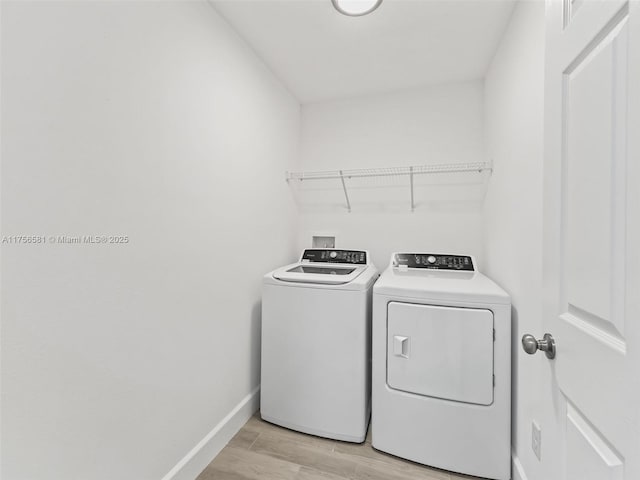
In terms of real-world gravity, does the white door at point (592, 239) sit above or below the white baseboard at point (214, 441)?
above

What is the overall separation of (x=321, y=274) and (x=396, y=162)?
4.00 feet

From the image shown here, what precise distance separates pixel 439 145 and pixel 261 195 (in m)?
1.52

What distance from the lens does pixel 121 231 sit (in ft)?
3.57

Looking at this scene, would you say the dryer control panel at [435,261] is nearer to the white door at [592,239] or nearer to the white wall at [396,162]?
the white wall at [396,162]

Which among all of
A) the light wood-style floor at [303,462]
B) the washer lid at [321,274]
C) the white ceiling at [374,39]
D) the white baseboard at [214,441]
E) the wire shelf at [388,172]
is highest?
the white ceiling at [374,39]

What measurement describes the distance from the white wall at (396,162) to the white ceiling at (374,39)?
20cm

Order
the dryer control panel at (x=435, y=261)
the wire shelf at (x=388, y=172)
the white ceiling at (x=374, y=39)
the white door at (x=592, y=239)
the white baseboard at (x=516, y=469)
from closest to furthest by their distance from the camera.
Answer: the white door at (x=592, y=239) → the white baseboard at (x=516, y=469) → the white ceiling at (x=374, y=39) → the dryer control panel at (x=435, y=261) → the wire shelf at (x=388, y=172)

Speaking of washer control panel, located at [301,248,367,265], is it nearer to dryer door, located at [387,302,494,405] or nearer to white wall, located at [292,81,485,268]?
white wall, located at [292,81,485,268]

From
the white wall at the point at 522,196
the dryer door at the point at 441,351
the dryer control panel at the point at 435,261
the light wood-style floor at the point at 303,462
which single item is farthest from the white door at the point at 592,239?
the dryer control panel at the point at 435,261

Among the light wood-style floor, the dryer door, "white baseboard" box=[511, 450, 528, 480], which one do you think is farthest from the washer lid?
"white baseboard" box=[511, 450, 528, 480]

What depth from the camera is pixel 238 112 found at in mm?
1783

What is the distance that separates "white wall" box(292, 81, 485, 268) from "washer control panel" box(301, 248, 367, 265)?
0.24 m

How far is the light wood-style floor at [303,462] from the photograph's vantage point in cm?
147

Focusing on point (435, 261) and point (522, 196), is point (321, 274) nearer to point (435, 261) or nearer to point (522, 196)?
point (435, 261)
